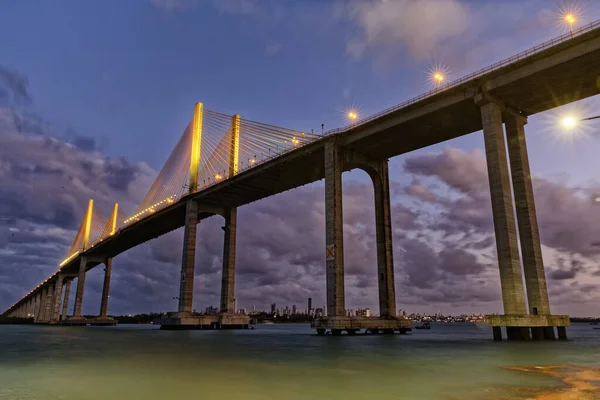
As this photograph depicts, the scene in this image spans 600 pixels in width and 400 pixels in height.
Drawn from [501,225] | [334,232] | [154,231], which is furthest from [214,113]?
[501,225]

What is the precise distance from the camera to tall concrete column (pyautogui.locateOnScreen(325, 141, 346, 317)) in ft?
143

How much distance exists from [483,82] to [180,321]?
175 feet

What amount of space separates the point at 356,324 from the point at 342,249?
303 inches

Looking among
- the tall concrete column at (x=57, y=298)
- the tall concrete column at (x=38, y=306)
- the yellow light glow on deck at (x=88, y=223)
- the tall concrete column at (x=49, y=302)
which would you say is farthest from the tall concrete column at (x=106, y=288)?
the tall concrete column at (x=38, y=306)

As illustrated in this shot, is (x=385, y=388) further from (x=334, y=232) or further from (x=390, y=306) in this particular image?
(x=390, y=306)

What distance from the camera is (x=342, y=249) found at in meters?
44.9

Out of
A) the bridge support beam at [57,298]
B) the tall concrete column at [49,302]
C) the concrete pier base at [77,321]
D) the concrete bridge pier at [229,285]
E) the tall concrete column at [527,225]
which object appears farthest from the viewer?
the tall concrete column at [49,302]

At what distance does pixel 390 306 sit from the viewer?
4991cm

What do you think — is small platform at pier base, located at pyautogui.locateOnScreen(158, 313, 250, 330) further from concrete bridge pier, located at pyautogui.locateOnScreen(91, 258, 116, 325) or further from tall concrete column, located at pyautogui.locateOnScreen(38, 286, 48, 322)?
tall concrete column, located at pyautogui.locateOnScreen(38, 286, 48, 322)

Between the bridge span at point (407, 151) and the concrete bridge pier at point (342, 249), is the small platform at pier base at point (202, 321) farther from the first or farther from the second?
the concrete bridge pier at point (342, 249)

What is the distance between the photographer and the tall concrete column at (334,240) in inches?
1713

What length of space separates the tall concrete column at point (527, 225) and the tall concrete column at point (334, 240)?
1686cm

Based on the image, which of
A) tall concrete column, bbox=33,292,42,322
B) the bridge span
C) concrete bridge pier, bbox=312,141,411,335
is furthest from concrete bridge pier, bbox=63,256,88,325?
concrete bridge pier, bbox=312,141,411,335

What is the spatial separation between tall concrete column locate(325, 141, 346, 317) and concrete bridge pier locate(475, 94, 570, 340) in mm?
15070
